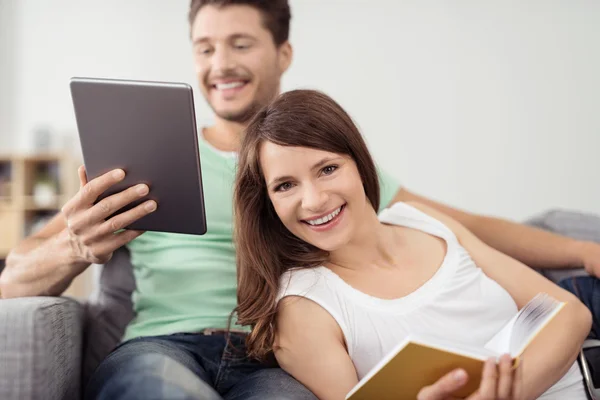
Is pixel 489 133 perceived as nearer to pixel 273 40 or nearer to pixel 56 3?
pixel 273 40

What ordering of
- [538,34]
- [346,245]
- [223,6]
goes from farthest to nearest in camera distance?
[538,34] < [223,6] < [346,245]

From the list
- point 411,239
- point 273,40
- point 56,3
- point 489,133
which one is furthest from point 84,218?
point 56,3

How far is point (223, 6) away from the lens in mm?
1700

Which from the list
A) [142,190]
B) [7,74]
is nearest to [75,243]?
[142,190]

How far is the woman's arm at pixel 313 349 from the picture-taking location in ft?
3.69

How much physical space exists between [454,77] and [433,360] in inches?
127

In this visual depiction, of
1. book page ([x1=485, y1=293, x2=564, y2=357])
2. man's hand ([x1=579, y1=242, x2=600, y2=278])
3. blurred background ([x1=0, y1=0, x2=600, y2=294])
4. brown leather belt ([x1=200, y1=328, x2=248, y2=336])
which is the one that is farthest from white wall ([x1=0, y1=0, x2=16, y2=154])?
book page ([x1=485, y1=293, x2=564, y2=357])

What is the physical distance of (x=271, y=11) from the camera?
5.82ft

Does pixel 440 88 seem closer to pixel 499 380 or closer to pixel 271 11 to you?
pixel 271 11

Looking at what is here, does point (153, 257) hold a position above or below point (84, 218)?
below

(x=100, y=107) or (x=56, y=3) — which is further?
(x=56, y=3)

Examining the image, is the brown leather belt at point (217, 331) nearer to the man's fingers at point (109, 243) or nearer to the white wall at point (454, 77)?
the man's fingers at point (109, 243)

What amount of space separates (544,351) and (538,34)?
124 inches

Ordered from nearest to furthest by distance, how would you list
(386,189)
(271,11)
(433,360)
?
(433,360) < (386,189) < (271,11)
